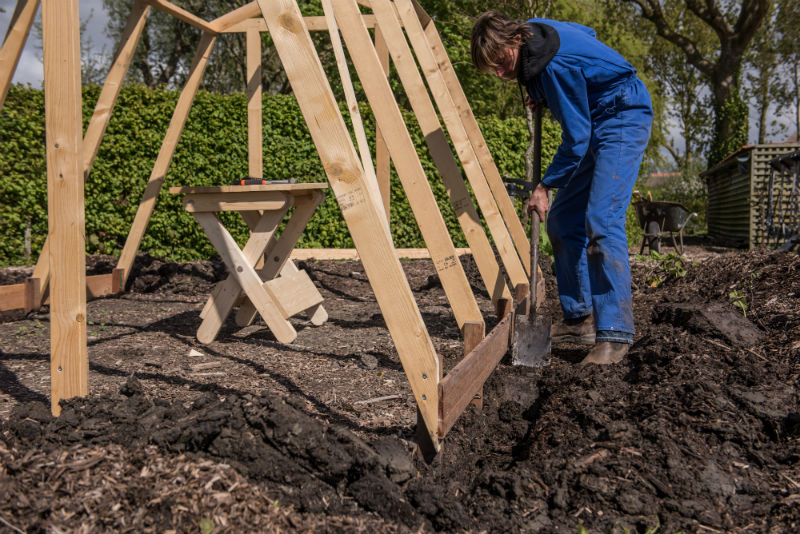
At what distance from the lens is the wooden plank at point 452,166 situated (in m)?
3.26

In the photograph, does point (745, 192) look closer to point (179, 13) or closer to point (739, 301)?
point (739, 301)

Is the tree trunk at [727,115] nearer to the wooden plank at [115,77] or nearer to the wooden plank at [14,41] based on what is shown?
the wooden plank at [115,77]

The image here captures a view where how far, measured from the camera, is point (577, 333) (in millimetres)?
3906

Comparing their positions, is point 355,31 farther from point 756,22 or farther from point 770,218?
point 756,22

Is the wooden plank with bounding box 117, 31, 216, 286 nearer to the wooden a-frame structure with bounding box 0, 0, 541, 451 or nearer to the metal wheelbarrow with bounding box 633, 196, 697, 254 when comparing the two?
the wooden a-frame structure with bounding box 0, 0, 541, 451

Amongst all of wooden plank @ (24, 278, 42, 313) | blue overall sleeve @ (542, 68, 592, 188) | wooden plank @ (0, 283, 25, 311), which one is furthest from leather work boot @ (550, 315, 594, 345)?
wooden plank @ (0, 283, 25, 311)

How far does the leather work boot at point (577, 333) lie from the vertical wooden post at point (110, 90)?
3667mm

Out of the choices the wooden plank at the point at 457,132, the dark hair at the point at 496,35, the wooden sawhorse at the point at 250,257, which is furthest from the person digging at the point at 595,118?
the wooden sawhorse at the point at 250,257

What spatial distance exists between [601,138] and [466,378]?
5.77 feet

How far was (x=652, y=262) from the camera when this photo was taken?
711 cm

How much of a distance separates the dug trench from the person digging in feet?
0.93

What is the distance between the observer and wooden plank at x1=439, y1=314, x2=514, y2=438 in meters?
1.92

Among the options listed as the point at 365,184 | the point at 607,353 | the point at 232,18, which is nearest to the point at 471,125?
the point at 607,353

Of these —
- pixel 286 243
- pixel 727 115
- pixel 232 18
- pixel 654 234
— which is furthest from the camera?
pixel 727 115
